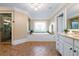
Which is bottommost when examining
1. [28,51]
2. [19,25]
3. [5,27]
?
[28,51]

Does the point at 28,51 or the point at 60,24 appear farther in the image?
the point at 60,24

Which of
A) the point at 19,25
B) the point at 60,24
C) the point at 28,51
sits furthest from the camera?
the point at 19,25

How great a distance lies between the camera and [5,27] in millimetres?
7223

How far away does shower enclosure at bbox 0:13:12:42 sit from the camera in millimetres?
6991

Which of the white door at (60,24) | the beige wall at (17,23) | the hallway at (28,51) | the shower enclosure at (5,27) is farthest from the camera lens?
the shower enclosure at (5,27)

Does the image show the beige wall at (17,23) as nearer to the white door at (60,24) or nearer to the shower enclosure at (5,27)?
the shower enclosure at (5,27)

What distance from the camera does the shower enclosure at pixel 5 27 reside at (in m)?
6.99

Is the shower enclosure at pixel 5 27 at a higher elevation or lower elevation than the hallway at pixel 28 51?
higher

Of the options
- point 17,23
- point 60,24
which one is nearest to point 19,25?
point 17,23

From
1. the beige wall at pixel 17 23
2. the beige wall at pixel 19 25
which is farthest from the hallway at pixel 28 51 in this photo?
the beige wall at pixel 19 25

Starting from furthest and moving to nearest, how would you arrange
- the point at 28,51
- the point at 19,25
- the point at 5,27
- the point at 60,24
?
1. the point at 19,25
2. the point at 5,27
3. the point at 60,24
4. the point at 28,51

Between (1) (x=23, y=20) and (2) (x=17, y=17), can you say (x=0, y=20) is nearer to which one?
(2) (x=17, y=17)

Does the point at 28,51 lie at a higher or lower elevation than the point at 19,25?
lower

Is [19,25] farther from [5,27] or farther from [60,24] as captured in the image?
[60,24]
